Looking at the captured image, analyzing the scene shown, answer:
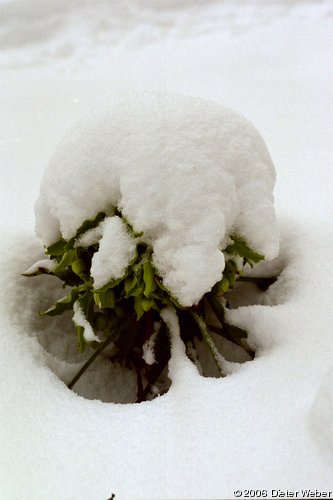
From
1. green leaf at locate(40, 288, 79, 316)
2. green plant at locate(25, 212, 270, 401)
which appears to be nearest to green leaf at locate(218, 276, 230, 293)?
green plant at locate(25, 212, 270, 401)

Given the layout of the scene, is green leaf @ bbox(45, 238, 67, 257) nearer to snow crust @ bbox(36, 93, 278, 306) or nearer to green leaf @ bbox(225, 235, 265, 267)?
snow crust @ bbox(36, 93, 278, 306)

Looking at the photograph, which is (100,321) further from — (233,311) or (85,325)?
(233,311)

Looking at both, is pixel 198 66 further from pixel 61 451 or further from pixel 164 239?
pixel 61 451

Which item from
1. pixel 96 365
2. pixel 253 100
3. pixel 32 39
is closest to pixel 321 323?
pixel 96 365

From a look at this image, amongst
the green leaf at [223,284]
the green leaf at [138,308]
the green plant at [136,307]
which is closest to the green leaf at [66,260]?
the green plant at [136,307]

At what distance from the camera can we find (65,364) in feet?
3.02

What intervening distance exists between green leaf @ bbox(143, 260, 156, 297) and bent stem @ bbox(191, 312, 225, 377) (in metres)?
0.11

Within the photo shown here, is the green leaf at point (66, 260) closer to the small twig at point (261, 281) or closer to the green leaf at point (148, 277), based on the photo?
the green leaf at point (148, 277)

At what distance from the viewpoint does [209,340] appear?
86cm

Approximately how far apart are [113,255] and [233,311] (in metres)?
0.25

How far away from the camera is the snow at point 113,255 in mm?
804

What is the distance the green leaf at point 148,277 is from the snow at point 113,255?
0.08 ft

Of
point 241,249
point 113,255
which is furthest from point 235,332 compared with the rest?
point 113,255

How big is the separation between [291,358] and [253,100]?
1.02m
